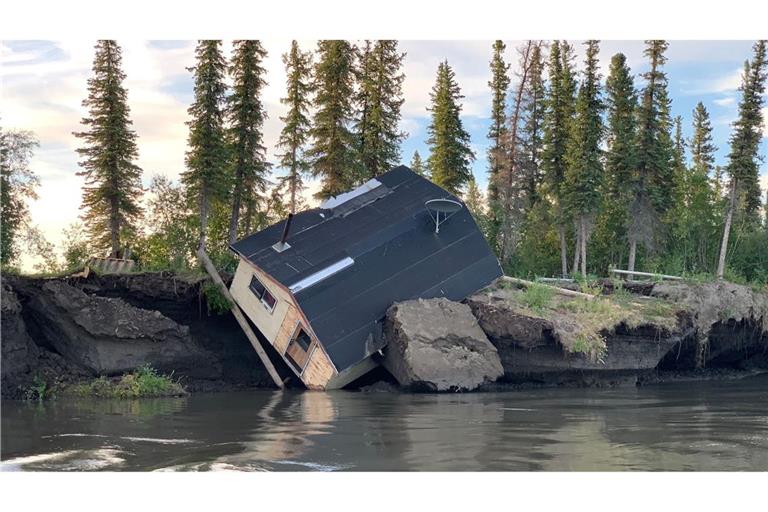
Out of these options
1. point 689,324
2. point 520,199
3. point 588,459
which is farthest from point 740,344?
point 588,459

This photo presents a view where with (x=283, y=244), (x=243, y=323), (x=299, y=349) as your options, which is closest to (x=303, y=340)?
(x=299, y=349)

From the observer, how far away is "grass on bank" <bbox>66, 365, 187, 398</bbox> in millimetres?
18781

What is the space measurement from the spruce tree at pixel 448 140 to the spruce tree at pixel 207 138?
1246cm

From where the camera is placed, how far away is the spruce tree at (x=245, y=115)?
3250 cm

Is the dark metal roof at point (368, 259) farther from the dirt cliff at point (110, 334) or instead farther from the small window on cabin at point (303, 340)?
the dirt cliff at point (110, 334)

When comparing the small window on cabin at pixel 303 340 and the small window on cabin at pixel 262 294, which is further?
the small window on cabin at pixel 262 294

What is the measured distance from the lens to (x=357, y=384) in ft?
73.8

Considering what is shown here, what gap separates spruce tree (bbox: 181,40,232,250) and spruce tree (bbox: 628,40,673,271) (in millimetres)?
19699

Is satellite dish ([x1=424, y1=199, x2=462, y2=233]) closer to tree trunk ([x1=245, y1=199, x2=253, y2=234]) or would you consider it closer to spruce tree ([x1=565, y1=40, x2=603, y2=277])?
tree trunk ([x1=245, y1=199, x2=253, y2=234])

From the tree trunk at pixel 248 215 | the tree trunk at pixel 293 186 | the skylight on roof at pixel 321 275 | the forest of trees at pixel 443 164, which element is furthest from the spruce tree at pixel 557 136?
the skylight on roof at pixel 321 275

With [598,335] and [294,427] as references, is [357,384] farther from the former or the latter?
[294,427]

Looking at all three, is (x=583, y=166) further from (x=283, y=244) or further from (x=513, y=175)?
(x=283, y=244)

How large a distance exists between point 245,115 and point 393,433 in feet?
74.3

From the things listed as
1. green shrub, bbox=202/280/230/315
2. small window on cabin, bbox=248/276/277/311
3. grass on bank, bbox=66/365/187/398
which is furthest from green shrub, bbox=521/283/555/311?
grass on bank, bbox=66/365/187/398
